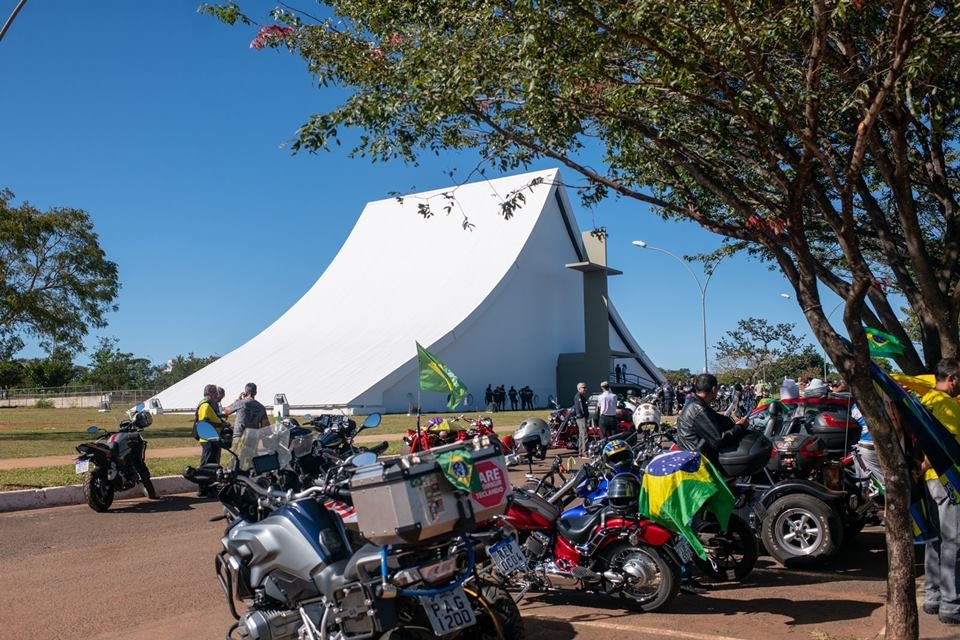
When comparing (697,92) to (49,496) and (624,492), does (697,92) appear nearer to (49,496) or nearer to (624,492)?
(624,492)

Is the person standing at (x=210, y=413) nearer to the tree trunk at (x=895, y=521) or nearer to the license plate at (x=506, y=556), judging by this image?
the license plate at (x=506, y=556)

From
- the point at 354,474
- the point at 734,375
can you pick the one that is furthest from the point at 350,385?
the point at 354,474

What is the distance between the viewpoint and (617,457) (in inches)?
254

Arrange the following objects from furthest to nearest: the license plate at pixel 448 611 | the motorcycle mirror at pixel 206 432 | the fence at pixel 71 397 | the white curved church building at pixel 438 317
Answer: the fence at pixel 71 397 < the white curved church building at pixel 438 317 < the motorcycle mirror at pixel 206 432 < the license plate at pixel 448 611

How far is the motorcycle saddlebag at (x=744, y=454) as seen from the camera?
7008 millimetres

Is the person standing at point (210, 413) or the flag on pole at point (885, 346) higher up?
the flag on pole at point (885, 346)

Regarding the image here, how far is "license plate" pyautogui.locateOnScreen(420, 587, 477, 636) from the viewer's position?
12.9ft

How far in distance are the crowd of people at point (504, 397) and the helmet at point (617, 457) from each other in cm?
3919

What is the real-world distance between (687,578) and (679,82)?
11.9 ft

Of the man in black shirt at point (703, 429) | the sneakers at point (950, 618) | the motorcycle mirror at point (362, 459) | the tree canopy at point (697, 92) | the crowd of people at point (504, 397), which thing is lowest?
the sneakers at point (950, 618)

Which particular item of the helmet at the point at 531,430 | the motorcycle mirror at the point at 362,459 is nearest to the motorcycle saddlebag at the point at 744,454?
the motorcycle mirror at the point at 362,459

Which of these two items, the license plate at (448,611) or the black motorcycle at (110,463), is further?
the black motorcycle at (110,463)

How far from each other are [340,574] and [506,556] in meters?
0.85

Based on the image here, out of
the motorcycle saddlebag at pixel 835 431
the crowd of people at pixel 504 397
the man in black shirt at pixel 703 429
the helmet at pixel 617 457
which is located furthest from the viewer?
the crowd of people at pixel 504 397
